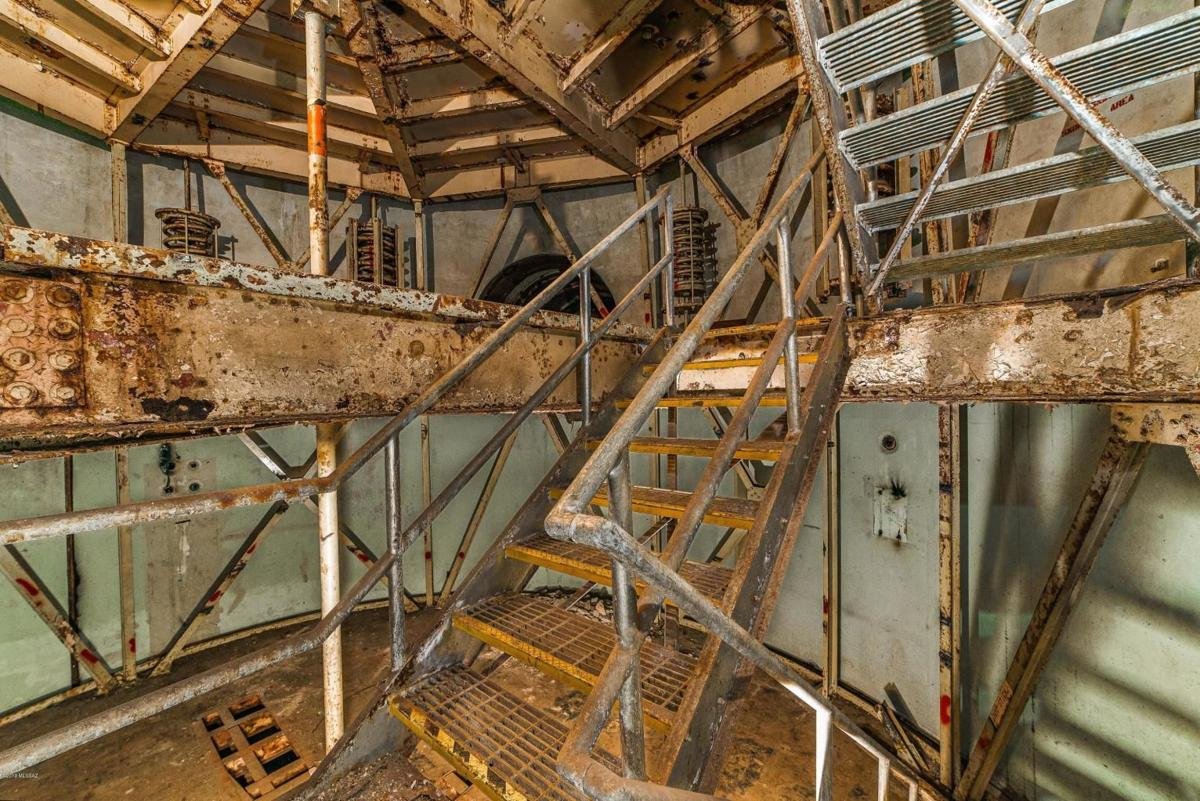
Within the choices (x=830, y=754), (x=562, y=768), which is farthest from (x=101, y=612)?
(x=830, y=754)

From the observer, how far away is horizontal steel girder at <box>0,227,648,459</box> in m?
1.27

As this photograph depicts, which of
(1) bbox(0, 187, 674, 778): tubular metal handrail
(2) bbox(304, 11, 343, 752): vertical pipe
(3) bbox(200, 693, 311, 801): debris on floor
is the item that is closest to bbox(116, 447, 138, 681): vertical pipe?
(3) bbox(200, 693, 311, 801): debris on floor

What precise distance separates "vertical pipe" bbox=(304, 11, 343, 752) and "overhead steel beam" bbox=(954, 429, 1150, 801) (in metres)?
3.48

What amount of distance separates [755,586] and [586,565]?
60cm

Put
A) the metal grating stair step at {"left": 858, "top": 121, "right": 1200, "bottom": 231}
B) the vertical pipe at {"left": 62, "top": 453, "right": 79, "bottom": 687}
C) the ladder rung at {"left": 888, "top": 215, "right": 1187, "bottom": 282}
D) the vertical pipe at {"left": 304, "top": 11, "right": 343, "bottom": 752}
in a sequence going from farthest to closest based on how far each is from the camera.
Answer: the vertical pipe at {"left": 62, "top": 453, "right": 79, "bottom": 687}, the vertical pipe at {"left": 304, "top": 11, "right": 343, "bottom": 752}, the ladder rung at {"left": 888, "top": 215, "right": 1187, "bottom": 282}, the metal grating stair step at {"left": 858, "top": 121, "right": 1200, "bottom": 231}

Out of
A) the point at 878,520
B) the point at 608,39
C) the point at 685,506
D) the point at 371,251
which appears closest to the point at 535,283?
the point at 371,251

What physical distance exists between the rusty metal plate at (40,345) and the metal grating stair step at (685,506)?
5.58 feet

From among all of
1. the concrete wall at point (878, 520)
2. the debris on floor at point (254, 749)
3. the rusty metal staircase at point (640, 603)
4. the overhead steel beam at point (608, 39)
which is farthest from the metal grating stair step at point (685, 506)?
the overhead steel beam at point (608, 39)

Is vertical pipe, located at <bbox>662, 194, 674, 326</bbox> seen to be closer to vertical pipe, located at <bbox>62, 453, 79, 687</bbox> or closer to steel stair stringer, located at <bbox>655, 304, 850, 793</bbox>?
steel stair stringer, located at <bbox>655, 304, 850, 793</bbox>

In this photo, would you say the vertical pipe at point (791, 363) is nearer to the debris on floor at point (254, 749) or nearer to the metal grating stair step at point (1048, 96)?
the metal grating stair step at point (1048, 96)

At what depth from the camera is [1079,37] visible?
2.48 m

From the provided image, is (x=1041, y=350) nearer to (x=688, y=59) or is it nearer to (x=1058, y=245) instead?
(x=1058, y=245)

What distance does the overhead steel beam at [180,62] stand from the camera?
3.00 metres

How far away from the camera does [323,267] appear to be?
238 centimetres
